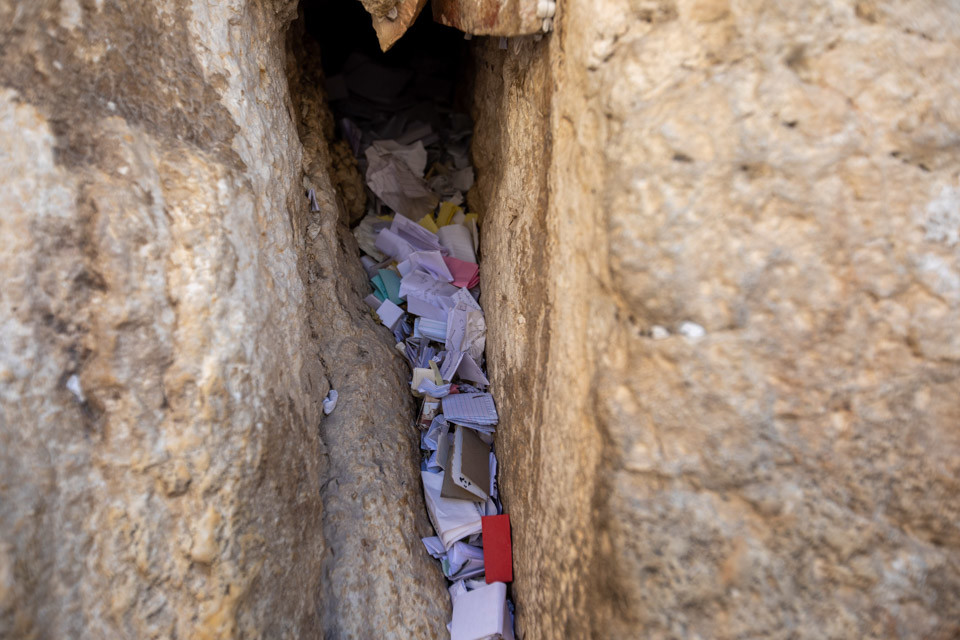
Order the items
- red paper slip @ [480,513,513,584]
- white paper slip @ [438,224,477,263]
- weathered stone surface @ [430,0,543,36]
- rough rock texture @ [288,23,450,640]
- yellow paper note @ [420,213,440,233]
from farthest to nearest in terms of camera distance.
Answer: yellow paper note @ [420,213,440,233] < white paper slip @ [438,224,477,263] < red paper slip @ [480,513,513,584] < rough rock texture @ [288,23,450,640] < weathered stone surface @ [430,0,543,36]

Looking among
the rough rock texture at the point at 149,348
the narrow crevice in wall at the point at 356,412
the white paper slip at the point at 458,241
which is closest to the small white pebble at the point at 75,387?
the rough rock texture at the point at 149,348

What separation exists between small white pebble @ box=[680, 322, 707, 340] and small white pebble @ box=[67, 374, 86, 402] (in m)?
1.13

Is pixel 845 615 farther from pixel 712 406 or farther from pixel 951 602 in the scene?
pixel 712 406

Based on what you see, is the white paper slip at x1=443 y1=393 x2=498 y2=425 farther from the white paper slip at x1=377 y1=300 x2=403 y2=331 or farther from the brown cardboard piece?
the white paper slip at x1=377 y1=300 x2=403 y2=331

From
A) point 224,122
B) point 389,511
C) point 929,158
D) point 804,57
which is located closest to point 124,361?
point 224,122

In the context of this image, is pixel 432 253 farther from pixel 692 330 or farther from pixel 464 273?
pixel 692 330

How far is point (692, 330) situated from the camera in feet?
3.27

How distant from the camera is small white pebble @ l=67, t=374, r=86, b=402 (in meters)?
1.10

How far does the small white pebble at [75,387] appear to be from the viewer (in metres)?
1.10

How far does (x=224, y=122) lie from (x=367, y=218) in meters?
1.30

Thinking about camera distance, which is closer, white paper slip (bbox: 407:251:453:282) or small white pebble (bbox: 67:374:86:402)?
small white pebble (bbox: 67:374:86:402)

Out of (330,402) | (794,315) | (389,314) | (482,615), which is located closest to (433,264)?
(389,314)

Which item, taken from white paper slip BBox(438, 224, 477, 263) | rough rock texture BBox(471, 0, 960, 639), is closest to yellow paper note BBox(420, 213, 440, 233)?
white paper slip BBox(438, 224, 477, 263)

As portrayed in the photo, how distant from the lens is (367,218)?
2.71 meters
